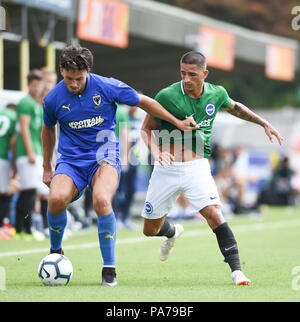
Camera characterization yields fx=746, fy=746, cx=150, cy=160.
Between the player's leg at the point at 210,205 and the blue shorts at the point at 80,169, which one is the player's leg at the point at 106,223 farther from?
the player's leg at the point at 210,205

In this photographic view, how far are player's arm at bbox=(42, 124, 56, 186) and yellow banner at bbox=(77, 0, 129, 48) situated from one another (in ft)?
31.2

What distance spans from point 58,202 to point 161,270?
1.73 m

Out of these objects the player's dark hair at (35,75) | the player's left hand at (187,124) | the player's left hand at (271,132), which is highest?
the player's dark hair at (35,75)

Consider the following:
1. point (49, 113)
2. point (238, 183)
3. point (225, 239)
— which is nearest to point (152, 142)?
point (49, 113)

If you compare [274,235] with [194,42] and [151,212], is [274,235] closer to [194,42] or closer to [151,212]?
[151,212]

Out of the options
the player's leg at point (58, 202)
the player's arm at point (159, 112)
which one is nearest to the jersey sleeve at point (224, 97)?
the player's arm at point (159, 112)

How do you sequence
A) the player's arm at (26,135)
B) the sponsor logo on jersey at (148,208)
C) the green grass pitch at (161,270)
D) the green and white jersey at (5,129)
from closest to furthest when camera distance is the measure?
the green grass pitch at (161,270) < the sponsor logo on jersey at (148,208) < the player's arm at (26,135) < the green and white jersey at (5,129)

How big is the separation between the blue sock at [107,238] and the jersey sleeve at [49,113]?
1.05 meters

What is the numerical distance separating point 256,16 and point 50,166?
30915 millimetres

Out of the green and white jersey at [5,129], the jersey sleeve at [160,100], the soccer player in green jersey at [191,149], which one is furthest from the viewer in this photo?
the green and white jersey at [5,129]

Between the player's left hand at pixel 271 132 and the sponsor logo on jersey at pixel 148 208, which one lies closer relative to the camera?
the player's left hand at pixel 271 132

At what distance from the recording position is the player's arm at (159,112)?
661cm

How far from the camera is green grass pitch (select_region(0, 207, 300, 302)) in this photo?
5.78 m
